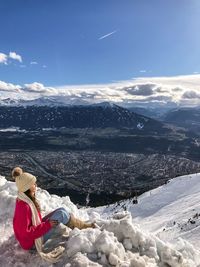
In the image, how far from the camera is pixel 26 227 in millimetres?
12172

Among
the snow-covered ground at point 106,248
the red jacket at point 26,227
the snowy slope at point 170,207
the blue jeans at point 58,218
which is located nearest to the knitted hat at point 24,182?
the red jacket at point 26,227

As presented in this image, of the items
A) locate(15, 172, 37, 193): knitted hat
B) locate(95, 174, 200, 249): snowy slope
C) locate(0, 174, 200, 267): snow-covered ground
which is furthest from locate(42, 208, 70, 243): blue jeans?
locate(95, 174, 200, 249): snowy slope

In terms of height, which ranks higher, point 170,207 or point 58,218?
point 58,218

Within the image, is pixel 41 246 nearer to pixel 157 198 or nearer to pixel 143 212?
pixel 143 212

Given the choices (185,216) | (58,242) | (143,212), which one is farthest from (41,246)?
(143,212)

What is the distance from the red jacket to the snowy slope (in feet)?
41.3

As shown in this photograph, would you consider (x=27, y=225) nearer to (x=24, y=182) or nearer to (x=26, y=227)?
(x=26, y=227)

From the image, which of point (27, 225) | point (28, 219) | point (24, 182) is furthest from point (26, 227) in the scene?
point (24, 182)

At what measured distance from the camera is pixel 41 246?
482 inches

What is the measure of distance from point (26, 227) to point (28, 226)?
8 centimetres

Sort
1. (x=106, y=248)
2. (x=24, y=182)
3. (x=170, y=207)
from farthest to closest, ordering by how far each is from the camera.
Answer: (x=170, y=207) → (x=24, y=182) → (x=106, y=248)

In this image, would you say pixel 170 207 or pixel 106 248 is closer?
pixel 106 248

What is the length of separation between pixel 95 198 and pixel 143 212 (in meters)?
140

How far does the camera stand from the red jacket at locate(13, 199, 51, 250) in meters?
12.1
